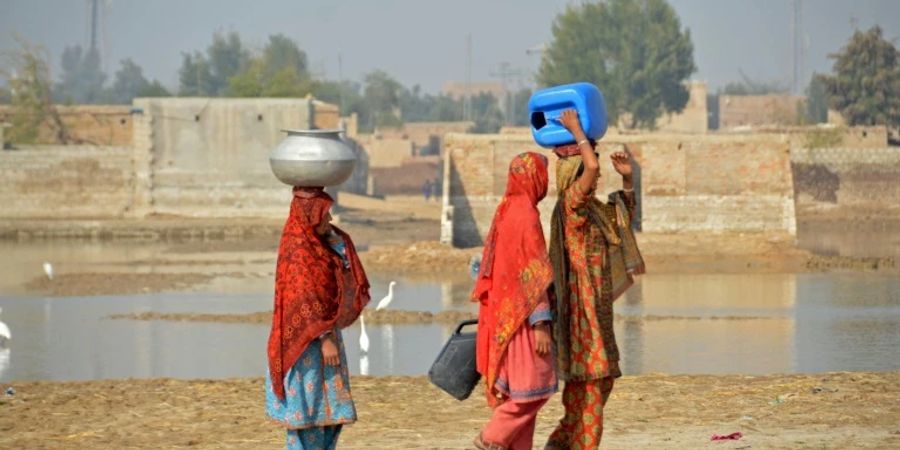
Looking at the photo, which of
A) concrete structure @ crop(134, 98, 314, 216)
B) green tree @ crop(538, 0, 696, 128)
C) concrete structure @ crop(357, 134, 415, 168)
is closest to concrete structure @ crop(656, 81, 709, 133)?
green tree @ crop(538, 0, 696, 128)

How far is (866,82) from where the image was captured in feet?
193

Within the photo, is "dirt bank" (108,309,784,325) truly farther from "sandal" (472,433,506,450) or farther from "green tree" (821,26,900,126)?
"green tree" (821,26,900,126)

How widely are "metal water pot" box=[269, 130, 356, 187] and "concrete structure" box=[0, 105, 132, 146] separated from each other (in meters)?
40.2

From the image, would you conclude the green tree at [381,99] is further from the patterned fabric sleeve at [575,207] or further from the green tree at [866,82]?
the patterned fabric sleeve at [575,207]

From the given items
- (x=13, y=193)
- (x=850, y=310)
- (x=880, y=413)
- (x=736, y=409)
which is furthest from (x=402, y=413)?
(x=13, y=193)

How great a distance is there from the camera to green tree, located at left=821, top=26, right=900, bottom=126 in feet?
193

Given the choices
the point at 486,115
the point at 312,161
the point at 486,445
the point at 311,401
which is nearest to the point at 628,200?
the point at 486,445

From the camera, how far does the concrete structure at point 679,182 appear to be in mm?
27797

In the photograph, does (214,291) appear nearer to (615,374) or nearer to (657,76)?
(615,374)

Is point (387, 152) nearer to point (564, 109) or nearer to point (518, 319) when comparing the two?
point (564, 109)

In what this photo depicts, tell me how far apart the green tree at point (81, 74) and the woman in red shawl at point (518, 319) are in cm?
13610

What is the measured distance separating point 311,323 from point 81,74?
16686 centimetres

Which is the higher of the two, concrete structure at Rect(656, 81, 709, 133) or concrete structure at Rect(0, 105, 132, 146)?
concrete structure at Rect(656, 81, 709, 133)

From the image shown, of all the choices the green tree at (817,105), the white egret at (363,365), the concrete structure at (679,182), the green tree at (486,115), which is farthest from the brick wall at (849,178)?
the green tree at (817,105)
